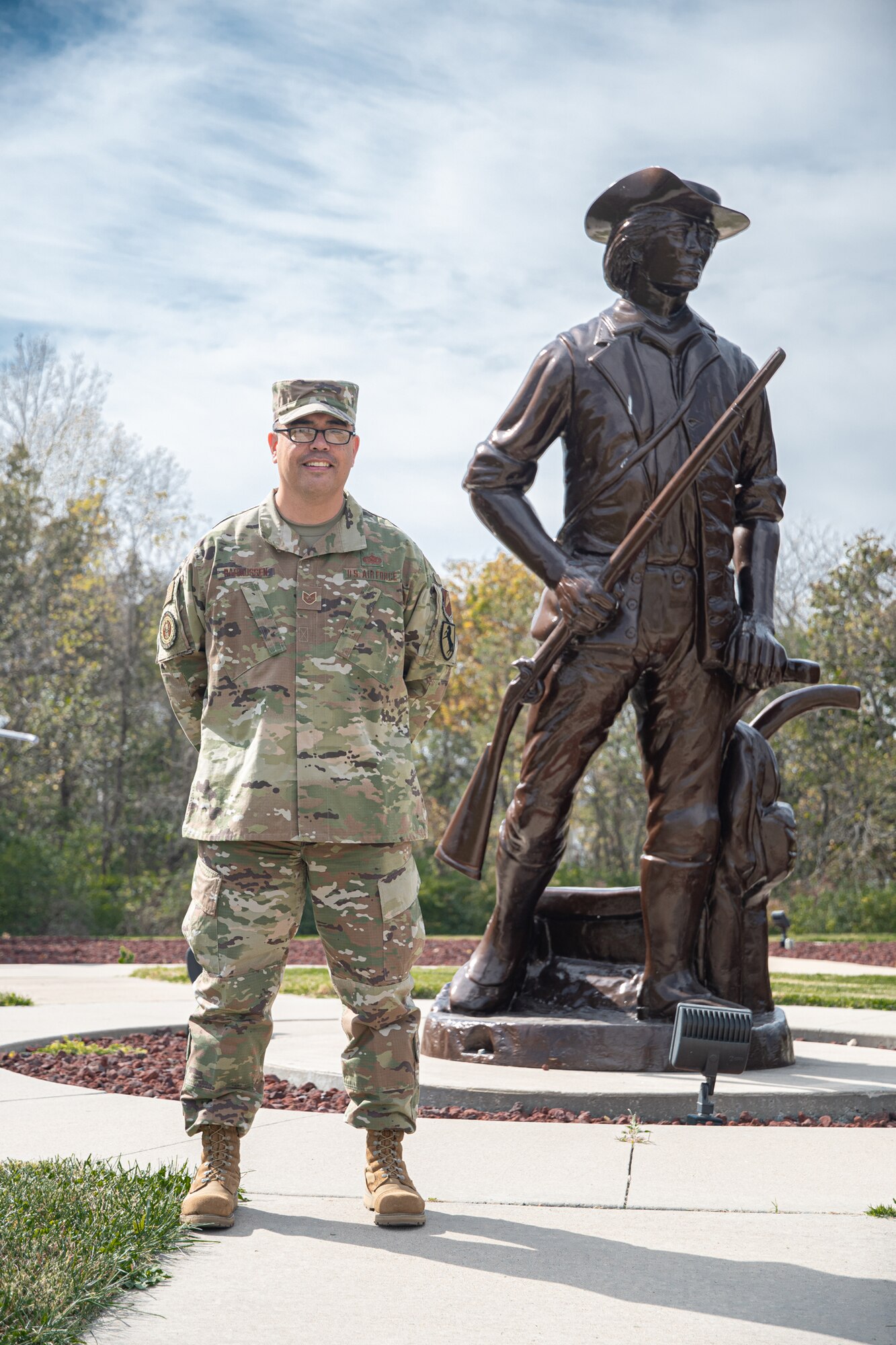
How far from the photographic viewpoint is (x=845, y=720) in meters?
Answer: 19.2

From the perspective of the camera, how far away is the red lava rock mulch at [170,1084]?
14.5ft

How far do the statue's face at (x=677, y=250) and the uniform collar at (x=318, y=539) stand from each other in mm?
2320

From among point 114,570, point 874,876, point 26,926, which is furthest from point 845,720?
point 114,570

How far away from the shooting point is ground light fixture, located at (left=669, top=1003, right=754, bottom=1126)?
4.09 meters

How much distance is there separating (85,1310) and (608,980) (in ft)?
11.1

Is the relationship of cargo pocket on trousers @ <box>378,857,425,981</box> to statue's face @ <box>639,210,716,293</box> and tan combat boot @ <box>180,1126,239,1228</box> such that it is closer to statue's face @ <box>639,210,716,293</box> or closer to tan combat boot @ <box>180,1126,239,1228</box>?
tan combat boot @ <box>180,1126,239,1228</box>

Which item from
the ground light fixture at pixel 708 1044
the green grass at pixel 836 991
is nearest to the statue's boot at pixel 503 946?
the ground light fixture at pixel 708 1044

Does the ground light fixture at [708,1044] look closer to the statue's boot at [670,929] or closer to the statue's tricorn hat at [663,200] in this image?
the statue's boot at [670,929]

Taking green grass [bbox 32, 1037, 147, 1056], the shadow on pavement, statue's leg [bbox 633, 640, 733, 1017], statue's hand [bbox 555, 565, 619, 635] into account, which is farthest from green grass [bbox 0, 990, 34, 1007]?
the shadow on pavement

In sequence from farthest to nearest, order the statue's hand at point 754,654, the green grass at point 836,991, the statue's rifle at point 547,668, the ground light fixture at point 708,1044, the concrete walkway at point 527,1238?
the green grass at point 836,991 < the statue's hand at point 754,654 < the statue's rifle at point 547,668 < the ground light fixture at point 708,1044 < the concrete walkway at point 527,1238

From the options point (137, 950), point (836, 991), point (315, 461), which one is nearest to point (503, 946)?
point (315, 461)

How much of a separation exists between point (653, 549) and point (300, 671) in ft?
7.18

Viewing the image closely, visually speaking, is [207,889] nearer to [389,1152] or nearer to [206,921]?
[206,921]

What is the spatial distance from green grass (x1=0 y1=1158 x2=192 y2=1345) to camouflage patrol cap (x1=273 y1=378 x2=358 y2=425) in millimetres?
1788
